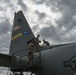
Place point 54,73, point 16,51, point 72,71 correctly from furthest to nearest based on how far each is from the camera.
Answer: point 16,51 < point 54,73 < point 72,71

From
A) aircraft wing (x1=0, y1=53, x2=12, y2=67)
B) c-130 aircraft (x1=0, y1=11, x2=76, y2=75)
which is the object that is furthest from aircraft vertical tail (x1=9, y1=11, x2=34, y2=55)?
aircraft wing (x1=0, y1=53, x2=12, y2=67)

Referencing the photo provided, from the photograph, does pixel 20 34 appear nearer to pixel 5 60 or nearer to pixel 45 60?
pixel 5 60

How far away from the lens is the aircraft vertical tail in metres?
21.2

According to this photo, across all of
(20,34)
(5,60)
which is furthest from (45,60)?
(20,34)

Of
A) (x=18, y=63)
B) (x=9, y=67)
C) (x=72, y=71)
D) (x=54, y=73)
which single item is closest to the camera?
(x=72, y=71)

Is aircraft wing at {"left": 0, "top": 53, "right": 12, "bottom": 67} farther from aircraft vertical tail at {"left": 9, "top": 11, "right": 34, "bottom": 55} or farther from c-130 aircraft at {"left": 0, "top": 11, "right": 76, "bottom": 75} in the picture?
aircraft vertical tail at {"left": 9, "top": 11, "right": 34, "bottom": 55}

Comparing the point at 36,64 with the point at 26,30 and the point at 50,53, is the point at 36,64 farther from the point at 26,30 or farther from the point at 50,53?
the point at 26,30

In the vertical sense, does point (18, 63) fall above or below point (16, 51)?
below

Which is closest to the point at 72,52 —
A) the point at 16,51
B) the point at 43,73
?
the point at 43,73

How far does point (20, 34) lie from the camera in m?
22.0

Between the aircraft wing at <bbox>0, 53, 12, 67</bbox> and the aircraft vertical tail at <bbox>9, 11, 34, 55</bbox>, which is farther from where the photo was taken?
the aircraft vertical tail at <bbox>9, 11, 34, 55</bbox>

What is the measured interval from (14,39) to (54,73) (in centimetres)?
805

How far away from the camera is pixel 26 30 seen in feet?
71.8

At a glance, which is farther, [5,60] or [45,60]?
[5,60]
